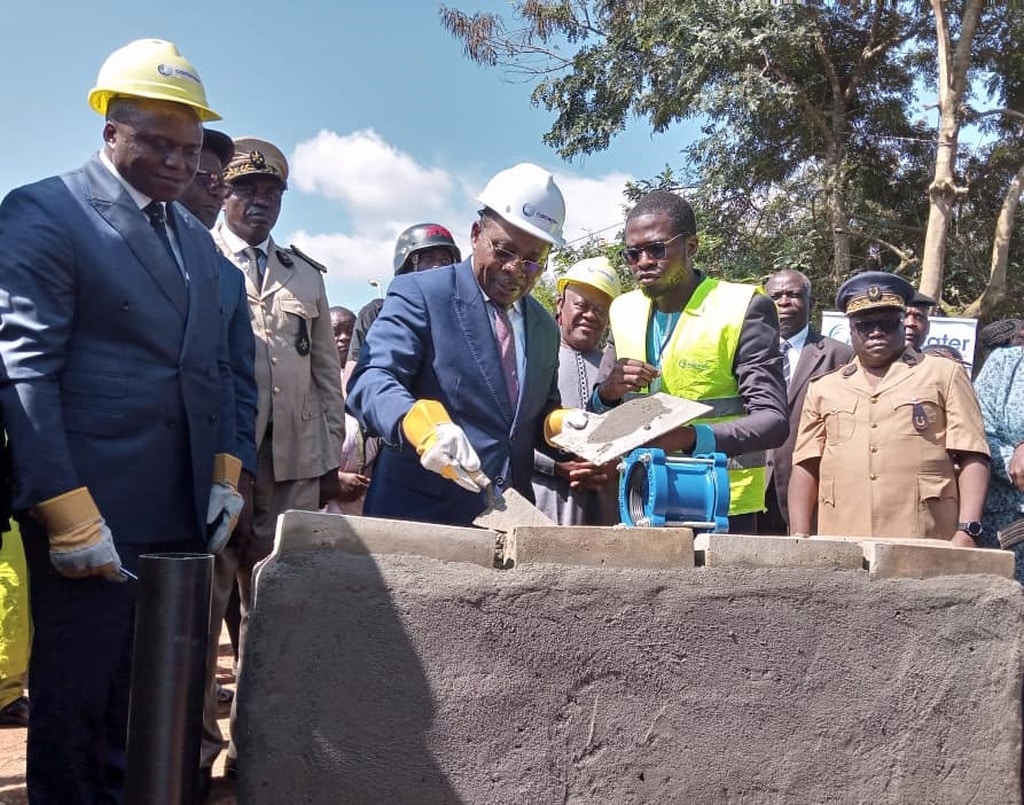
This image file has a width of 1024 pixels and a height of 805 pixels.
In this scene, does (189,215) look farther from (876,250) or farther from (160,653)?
(876,250)

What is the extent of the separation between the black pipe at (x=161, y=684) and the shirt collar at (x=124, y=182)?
113 cm

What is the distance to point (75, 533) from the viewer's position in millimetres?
2145

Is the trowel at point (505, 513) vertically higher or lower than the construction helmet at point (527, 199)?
lower

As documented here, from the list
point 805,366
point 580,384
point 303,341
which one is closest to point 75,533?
point 303,341

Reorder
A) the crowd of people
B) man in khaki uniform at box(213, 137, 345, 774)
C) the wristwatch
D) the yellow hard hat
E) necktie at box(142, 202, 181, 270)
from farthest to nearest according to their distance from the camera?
the yellow hard hat < man in khaki uniform at box(213, 137, 345, 774) < the wristwatch < necktie at box(142, 202, 181, 270) < the crowd of people

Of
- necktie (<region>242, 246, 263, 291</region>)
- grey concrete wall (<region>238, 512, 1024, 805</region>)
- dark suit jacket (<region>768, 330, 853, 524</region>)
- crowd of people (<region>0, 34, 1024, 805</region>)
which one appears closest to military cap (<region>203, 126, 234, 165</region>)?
crowd of people (<region>0, 34, 1024, 805</region>)

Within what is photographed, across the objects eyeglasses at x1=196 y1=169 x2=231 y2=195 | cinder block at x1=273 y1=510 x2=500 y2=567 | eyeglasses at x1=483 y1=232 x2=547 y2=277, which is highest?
eyeglasses at x1=196 y1=169 x2=231 y2=195

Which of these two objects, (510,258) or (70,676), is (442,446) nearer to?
(510,258)

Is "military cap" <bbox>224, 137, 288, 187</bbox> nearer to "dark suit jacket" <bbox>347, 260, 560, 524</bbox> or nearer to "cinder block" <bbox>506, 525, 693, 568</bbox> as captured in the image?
"dark suit jacket" <bbox>347, 260, 560, 524</bbox>

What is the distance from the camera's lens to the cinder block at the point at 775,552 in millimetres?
2285

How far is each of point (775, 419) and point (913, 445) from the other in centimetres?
75

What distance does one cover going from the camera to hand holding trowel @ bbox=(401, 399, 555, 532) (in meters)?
2.29

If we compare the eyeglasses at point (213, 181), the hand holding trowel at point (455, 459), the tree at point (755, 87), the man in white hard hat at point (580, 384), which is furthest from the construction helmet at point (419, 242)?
the tree at point (755, 87)

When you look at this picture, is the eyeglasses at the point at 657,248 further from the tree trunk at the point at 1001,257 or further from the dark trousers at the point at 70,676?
the tree trunk at the point at 1001,257
